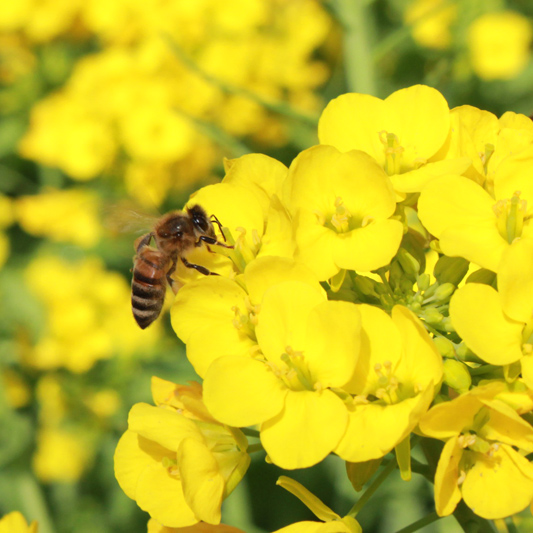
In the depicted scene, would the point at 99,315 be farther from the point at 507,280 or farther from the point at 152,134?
the point at 507,280

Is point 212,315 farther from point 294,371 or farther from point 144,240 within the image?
point 144,240

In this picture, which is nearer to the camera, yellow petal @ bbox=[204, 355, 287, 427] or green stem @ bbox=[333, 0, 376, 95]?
yellow petal @ bbox=[204, 355, 287, 427]

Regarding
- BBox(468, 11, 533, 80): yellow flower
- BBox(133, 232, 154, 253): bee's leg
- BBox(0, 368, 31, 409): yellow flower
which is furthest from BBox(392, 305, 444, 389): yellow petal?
BBox(468, 11, 533, 80): yellow flower

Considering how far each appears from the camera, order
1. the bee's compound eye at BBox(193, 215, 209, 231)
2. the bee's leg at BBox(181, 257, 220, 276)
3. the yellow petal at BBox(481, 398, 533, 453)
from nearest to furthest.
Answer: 1. the yellow petal at BBox(481, 398, 533, 453)
2. the bee's leg at BBox(181, 257, 220, 276)
3. the bee's compound eye at BBox(193, 215, 209, 231)

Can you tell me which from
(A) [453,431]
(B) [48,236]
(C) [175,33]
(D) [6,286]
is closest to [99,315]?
(D) [6,286]

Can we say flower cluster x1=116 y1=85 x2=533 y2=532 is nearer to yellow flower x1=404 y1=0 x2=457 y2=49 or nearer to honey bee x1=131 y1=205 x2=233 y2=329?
honey bee x1=131 y1=205 x2=233 y2=329
